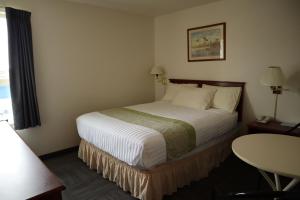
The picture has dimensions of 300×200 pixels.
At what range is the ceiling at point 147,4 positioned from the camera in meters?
3.27

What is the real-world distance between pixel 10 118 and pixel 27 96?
435 mm

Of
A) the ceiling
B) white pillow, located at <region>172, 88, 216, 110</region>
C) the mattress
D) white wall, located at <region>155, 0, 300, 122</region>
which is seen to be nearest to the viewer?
the mattress

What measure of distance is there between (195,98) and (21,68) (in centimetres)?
250

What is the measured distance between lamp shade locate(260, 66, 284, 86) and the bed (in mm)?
533

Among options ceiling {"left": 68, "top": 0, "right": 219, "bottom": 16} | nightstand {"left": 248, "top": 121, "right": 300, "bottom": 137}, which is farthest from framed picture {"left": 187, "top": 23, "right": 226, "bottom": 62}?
nightstand {"left": 248, "top": 121, "right": 300, "bottom": 137}

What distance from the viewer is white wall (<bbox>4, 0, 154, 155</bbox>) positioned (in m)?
3.00

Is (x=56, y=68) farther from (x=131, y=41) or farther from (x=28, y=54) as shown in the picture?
(x=131, y=41)

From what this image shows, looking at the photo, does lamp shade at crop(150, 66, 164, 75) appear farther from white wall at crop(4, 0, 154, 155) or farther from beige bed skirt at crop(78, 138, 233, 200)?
beige bed skirt at crop(78, 138, 233, 200)

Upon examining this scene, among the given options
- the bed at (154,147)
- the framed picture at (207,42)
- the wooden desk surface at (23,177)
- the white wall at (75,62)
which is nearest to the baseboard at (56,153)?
the white wall at (75,62)

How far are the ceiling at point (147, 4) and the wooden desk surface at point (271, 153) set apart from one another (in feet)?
8.04

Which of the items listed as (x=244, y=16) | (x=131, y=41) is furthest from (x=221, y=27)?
(x=131, y=41)

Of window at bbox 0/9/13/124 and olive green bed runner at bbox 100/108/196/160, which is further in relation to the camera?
window at bbox 0/9/13/124

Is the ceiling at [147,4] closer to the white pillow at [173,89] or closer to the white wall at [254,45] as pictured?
the white wall at [254,45]

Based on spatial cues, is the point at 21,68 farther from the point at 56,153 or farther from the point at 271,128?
the point at 271,128
